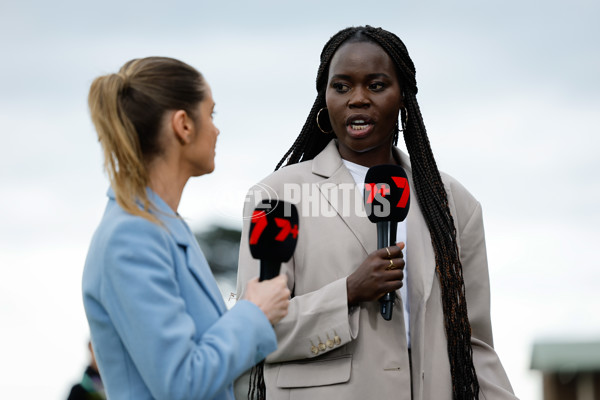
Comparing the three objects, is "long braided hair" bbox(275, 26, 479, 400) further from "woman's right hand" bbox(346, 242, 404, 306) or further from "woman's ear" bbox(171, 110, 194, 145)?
"woman's ear" bbox(171, 110, 194, 145)

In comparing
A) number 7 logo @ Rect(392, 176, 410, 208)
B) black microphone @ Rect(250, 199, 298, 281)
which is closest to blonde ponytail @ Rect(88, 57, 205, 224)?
black microphone @ Rect(250, 199, 298, 281)

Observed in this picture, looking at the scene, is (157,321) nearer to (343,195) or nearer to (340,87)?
(343,195)

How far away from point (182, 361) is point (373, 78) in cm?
203

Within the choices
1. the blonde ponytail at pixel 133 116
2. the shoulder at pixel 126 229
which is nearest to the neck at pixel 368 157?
the blonde ponytail at pixel 133 116

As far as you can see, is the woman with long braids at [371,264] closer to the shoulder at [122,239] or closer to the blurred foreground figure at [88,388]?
the shoulder at [122,239]

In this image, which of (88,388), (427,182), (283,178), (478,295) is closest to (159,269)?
(283,178)

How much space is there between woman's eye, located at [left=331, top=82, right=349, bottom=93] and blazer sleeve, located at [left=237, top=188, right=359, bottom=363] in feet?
2.65

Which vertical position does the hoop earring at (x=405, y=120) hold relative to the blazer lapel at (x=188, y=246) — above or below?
above

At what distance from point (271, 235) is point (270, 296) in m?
0.18

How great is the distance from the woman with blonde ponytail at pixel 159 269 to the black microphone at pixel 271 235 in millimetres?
60

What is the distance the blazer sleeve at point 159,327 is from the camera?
2.61 metres

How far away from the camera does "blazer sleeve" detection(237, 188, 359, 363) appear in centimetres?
387

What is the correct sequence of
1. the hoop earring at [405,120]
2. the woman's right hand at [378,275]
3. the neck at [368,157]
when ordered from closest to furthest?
the woman's right hand at [378,275], the neck at [368,157], the hoop earring at [405,120]

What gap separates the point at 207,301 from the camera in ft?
9.48
